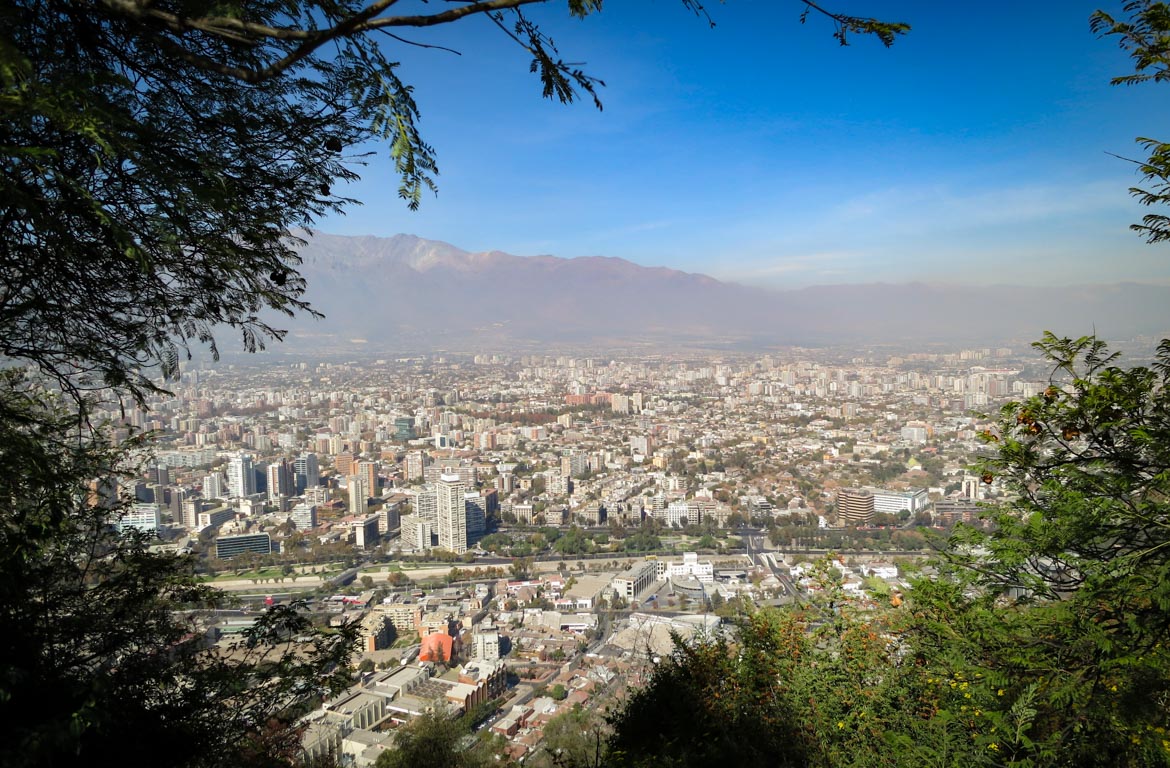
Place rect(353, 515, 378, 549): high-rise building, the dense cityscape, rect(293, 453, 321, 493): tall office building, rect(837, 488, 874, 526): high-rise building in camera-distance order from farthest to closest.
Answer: rect(293, 453, 321, 493): tall office building < rect(837, 488, 874, 526): high-rise building < rect(353, 515, 378, 549): high-rise building < the dense cityscape

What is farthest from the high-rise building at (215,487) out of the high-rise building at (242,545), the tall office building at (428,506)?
the tall office building at (428,506)

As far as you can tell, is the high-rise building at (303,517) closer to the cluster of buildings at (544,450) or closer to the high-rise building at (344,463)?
the cluster of buildings at (544,450)

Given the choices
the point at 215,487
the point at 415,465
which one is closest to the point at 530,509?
the point at 415,465

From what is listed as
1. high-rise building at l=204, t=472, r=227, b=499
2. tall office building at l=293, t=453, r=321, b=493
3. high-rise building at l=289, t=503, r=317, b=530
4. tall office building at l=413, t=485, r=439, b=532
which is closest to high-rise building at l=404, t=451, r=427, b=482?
tall office building at l=293, t=453, r=321, b=493

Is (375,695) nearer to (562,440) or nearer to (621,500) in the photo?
(621,500)

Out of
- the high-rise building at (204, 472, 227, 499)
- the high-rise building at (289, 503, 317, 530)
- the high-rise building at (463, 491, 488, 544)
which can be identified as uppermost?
the high-rise building at (204, 472, 227, 499)

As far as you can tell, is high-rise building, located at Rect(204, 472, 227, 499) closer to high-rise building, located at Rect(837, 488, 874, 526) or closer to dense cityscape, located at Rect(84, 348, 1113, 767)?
dense cityscape, located at Rect(84, 348, 1113, 767)
